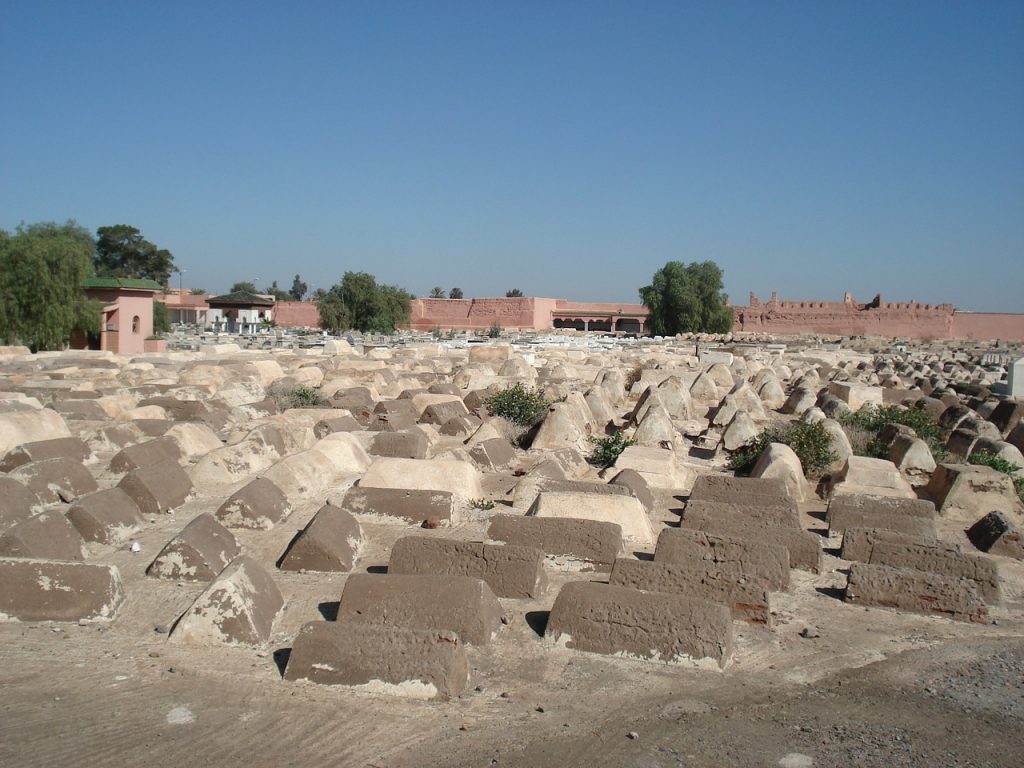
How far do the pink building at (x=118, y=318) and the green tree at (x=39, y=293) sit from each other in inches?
43.0

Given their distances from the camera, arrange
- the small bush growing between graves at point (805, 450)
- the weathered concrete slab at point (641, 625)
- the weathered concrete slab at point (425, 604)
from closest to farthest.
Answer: the weathered concrete slab at point (641, 625) < the weathered concrete slab at point (425, 604) < the small bush growing between graves at point (805, 450)

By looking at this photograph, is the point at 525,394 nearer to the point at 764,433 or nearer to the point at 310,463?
the point at 764,433

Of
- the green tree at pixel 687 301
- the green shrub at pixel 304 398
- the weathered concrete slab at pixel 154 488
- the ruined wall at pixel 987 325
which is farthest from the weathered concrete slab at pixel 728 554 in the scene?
the ruined wall at pixel 987 325

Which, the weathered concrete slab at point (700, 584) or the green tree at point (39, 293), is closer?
the weathered concrete slab at point (700, 584)

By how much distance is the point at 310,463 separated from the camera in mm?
8031

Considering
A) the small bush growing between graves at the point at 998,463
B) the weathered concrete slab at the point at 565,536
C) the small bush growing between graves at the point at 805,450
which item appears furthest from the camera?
the small bush growing between graves at the point at 805,450

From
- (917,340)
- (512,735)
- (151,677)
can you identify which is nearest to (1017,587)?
(512,735)

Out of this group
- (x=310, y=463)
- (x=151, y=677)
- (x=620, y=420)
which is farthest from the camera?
(x=620, y=420)

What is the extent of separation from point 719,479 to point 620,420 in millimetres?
6715

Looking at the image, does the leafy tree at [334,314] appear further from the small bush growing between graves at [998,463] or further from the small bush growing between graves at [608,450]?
the small bush growing between graves at [998,463]

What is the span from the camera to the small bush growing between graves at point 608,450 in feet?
33.0

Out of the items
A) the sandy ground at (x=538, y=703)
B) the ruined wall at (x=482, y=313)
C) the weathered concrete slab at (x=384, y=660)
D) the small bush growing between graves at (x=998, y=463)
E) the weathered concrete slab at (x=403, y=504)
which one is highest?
the ruined wall at (x=482, y=313)

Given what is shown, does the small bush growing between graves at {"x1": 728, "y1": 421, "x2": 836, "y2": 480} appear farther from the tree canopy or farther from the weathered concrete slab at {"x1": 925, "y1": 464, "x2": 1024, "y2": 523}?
the tree canopy

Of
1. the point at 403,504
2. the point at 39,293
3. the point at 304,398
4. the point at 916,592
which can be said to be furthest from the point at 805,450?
the point at 39,293
